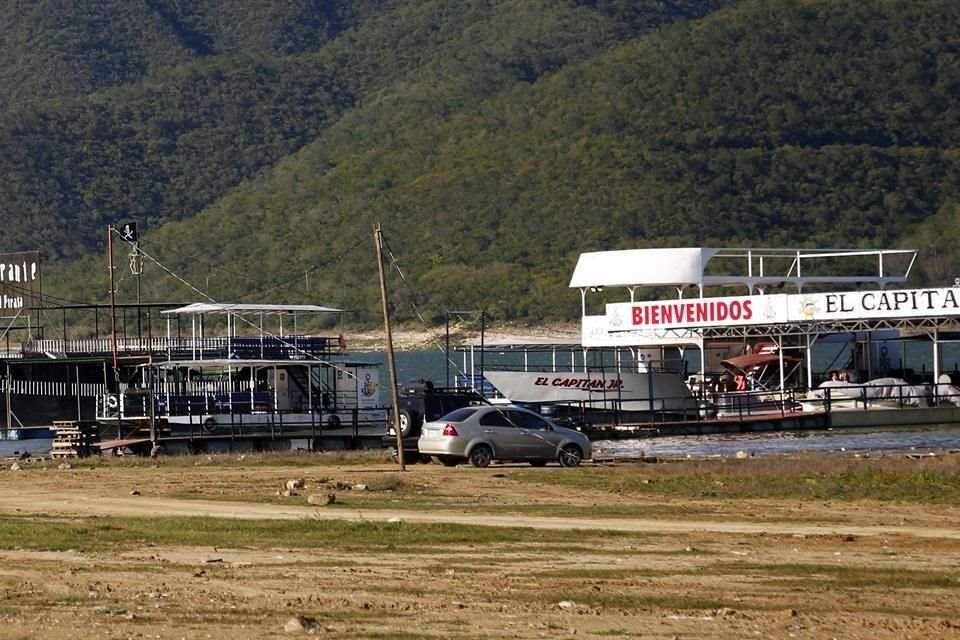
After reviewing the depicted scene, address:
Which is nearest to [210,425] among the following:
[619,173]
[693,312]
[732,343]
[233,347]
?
[233,347]

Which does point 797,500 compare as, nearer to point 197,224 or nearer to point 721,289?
point 721,289

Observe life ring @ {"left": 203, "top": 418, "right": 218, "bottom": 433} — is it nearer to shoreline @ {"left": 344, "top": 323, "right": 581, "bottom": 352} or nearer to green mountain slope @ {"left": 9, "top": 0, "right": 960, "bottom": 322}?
shoreline @ {"left": 344, "top": 323, "right": 581, "bottom": 352}

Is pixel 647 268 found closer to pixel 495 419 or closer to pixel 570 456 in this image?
pixel 570 456

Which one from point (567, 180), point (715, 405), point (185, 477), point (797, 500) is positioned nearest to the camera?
point (797, 500)

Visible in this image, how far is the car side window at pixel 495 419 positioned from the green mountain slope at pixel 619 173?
106710 mm

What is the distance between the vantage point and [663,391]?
52.4m

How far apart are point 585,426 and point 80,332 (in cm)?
9223

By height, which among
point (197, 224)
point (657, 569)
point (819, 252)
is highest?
point (197, 224)

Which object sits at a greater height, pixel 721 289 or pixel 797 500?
pixel 721 289

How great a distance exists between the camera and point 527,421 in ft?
112

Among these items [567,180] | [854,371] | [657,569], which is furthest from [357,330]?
[657,569]

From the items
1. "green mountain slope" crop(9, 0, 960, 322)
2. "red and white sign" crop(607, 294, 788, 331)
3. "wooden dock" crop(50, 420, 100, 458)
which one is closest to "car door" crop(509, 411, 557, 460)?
"wooden dock" crop(50, 420, 100, 458)

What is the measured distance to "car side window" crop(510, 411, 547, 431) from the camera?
3403 cm

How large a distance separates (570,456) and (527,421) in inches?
41.9
